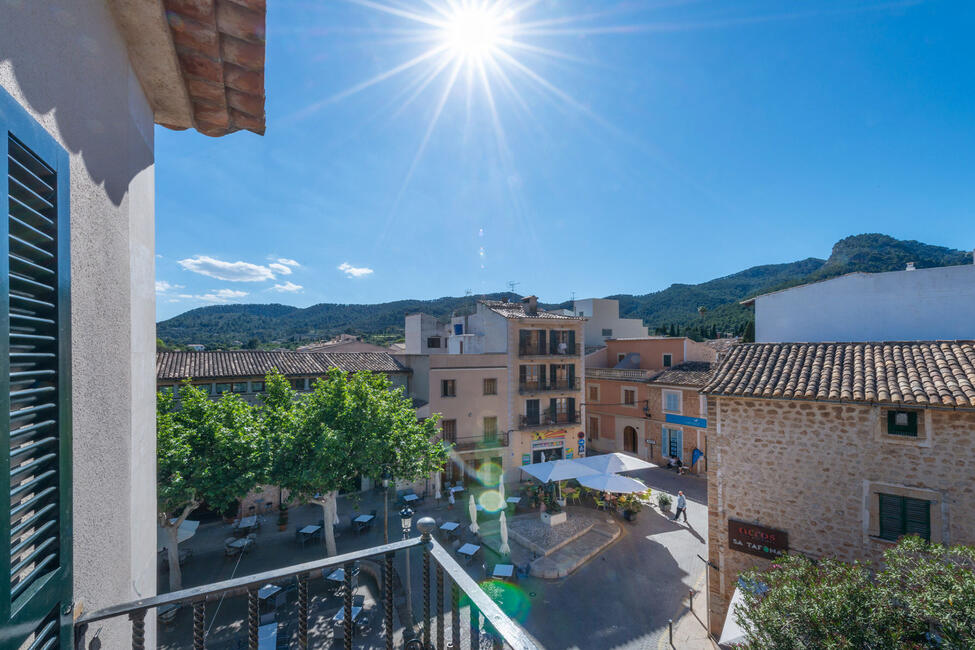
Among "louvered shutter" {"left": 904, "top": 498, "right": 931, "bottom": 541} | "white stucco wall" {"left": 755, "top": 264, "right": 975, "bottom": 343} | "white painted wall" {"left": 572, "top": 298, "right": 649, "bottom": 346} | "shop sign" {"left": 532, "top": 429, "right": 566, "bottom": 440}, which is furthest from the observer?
"white painted wall" {"left": 572, "top": 298, "right": 649, "bottom": 346}

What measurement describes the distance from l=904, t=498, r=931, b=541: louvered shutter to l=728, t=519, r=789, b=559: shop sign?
2.08 meters

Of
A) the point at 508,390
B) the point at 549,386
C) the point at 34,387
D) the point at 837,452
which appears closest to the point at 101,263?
the point at 34,387

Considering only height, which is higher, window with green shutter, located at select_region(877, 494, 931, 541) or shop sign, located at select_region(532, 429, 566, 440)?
window with green shutter, located at select_region(877, 494, 931, 541)

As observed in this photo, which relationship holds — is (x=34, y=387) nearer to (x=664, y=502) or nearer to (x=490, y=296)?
(x=664, y=502)

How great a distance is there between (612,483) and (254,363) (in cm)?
1672

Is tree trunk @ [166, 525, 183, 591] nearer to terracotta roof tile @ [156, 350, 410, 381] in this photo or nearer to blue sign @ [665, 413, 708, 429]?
terracotta roof tile @ [156, 350, 410, 381]

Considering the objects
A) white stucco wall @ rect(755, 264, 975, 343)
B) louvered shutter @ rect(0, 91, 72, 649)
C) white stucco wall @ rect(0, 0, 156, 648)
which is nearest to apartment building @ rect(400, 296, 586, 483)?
white stucco wall @ rect(755, 264, 975, 343)

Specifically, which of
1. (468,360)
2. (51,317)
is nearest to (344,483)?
(468,360)

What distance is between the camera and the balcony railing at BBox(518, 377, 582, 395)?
21.9m

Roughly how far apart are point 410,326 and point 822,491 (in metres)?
24.5

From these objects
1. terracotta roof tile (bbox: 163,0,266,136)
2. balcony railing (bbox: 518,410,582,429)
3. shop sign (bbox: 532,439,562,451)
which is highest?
terracotta roof tile (bbox: 163,0,266,136)

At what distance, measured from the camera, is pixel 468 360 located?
20.8 m

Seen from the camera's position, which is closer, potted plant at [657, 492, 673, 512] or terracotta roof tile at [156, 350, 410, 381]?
potted plant at [657, 492, 673, 512]

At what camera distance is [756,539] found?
30.7ft
